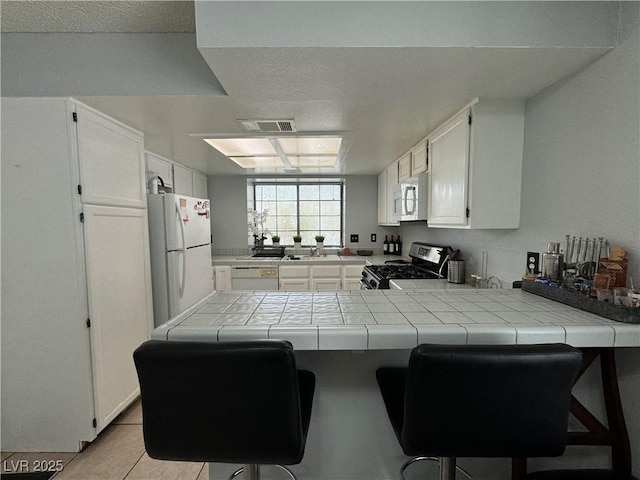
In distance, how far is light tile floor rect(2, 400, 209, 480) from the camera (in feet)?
5.21

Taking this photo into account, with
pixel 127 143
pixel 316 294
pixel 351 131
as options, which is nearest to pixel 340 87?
pixel 351 131

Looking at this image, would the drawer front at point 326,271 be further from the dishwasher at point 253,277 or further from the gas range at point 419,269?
the gas range at point 419,269

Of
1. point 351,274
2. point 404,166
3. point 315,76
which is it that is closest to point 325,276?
point 351,274

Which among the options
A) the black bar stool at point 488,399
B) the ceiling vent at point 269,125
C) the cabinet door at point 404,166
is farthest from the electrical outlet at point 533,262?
the ceiling vent at point 269,125

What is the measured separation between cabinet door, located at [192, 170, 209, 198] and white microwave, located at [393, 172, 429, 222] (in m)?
2.61

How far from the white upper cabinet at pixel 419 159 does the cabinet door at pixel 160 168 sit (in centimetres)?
244

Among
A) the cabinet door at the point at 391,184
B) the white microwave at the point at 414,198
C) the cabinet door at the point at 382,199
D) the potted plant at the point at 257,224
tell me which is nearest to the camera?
the white microwave at the point at 414,198

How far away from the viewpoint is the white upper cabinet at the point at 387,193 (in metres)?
3.38

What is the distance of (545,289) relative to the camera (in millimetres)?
1353

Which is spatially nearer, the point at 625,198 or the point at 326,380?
the point at 625,198

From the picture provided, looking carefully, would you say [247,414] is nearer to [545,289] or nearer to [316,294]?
[316,294]

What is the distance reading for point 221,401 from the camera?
2.67ft

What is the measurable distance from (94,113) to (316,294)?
1.68 metres

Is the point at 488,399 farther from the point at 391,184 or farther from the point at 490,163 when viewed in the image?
the point at 391,184
